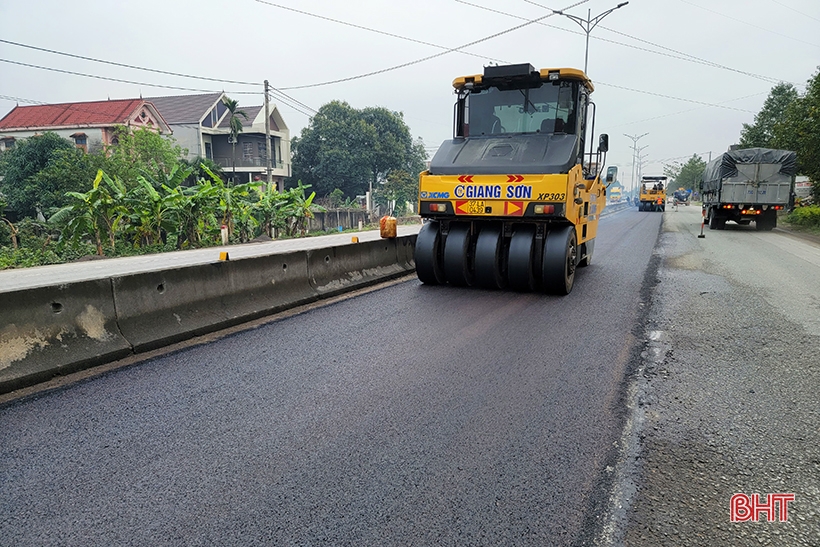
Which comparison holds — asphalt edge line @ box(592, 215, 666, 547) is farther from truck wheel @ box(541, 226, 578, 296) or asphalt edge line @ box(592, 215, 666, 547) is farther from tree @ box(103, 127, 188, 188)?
tree @ box(103, 127, 188, 188)

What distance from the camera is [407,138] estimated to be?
56.5 m

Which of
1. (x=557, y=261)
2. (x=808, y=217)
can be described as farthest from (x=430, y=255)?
(x=808, y=217)

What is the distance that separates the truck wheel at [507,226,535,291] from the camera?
25.6ft

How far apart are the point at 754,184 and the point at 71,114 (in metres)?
43.4

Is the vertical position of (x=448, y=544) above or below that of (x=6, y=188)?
below

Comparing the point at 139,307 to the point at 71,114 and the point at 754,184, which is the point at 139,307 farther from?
the point at 71,114

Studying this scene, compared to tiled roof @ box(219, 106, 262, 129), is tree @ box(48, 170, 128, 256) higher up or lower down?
lower down

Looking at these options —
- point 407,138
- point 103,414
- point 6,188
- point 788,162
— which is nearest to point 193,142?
point 6,188

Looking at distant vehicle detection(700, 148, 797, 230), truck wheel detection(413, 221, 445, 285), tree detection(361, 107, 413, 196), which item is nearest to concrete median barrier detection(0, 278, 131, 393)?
truck wheel detection(413, 221, 445, 285)

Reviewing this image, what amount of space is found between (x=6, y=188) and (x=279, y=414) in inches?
1245

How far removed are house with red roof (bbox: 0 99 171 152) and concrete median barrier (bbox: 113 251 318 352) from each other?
33.1 metres

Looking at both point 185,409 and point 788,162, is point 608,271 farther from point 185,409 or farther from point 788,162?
point 788,162

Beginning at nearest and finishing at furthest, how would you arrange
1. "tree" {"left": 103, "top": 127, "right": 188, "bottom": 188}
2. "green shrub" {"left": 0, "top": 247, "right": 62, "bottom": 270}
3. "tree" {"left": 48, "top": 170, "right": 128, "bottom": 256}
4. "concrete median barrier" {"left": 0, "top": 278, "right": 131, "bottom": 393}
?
"concrete median barrier" {"left": 0, "top": 278, "right": 131, "bottom": 393}, "tree" {"left": 48, "top": 170, "right": 128, "bottom": 256}, "green shrub" {"left": 0, "top": 247, "right": 62, "bottom": 270}, "tree" {"left": 103, "top": 127, "right": 188, "bottom": 188}

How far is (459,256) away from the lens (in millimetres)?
8234
